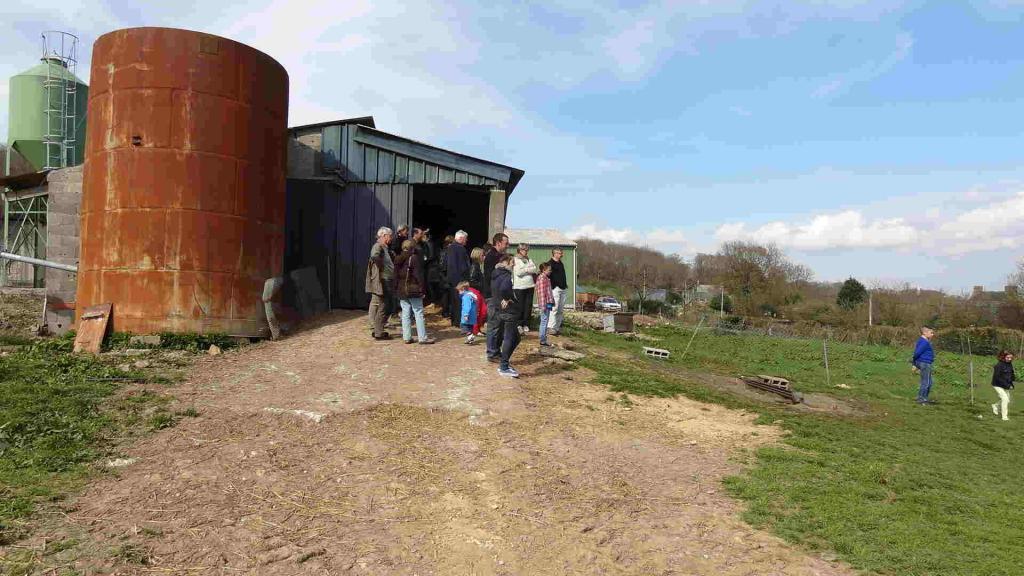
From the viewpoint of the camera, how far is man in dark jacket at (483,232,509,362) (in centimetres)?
882

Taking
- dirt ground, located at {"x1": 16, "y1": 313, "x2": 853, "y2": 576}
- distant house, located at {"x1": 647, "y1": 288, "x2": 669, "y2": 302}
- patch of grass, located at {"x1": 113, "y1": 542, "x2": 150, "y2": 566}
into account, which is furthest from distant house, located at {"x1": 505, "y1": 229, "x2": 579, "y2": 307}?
patch of grass, located at {"x1": 113, "y1": 542, "x2": 150, "y2": 566}

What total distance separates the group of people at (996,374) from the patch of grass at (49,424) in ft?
40.6

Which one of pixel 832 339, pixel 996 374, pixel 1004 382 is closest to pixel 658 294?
pixel 832 339

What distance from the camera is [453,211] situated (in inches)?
720

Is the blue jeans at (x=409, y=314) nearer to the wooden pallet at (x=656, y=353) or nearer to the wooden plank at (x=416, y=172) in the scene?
the wooden plank at (x=416, y=172)

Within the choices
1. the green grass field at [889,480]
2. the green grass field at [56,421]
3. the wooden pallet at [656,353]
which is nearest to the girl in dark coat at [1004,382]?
the green grass field at [889,480]

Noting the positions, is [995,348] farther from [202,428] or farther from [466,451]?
[202,428]

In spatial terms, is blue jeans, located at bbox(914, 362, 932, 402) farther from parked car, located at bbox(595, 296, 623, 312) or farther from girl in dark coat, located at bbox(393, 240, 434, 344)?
parked car, located at bbox(595, 296, 623, 312)

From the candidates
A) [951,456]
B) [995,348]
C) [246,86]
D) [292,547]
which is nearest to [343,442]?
[292,547]

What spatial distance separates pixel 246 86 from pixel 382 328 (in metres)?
3.98

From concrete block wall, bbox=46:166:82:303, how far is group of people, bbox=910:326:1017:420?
15.1m

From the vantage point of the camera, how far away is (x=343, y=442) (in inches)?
234

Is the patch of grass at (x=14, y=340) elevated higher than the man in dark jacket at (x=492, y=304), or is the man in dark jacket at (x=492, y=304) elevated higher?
the man in dark jacket at (x=492, y=304)

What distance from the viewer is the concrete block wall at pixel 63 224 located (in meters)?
11.5
